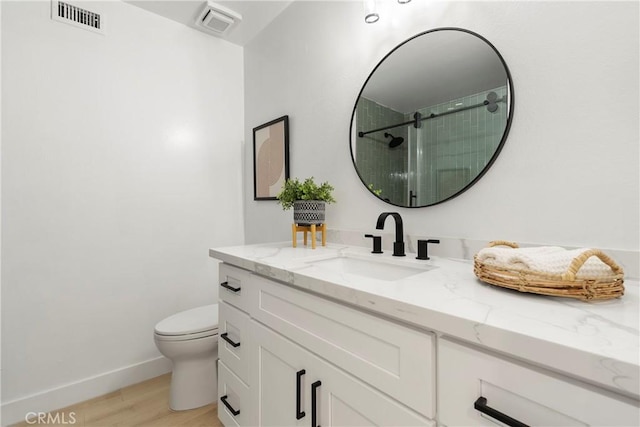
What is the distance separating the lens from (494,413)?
1.65 ft

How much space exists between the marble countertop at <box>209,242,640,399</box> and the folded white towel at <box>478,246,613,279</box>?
6cm

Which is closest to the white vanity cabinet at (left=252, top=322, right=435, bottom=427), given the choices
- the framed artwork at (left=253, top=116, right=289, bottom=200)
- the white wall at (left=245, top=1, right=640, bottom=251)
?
the white wall at (left=245, top=1, right=640, bottom=251)

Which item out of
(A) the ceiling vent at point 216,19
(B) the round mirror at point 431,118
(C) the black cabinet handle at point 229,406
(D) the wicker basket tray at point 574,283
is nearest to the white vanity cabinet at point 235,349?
(C) the black cabinet handle at point 229,406

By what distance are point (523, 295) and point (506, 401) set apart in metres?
0.27

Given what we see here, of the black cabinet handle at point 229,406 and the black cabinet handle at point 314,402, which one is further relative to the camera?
the black cabinet handle at point 229,406

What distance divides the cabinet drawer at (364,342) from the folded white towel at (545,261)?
29cm

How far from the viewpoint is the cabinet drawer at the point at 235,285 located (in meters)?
1.21

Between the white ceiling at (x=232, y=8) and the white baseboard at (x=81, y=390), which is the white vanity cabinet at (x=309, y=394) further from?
the white ceiling at (x=232, y=8)

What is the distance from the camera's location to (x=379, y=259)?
121 centimetres

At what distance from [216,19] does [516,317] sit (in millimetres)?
2421

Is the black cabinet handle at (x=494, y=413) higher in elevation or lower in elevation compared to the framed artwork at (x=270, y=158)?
lower

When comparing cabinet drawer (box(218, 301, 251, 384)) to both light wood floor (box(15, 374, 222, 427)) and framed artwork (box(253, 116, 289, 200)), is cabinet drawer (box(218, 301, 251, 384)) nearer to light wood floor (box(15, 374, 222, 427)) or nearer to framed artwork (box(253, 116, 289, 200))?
light wood floor (box(15, 374, 222, 427))

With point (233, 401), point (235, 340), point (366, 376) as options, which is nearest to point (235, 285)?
point (235, 340)

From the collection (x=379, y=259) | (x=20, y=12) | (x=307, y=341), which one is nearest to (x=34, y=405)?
(x=307, y=341)
